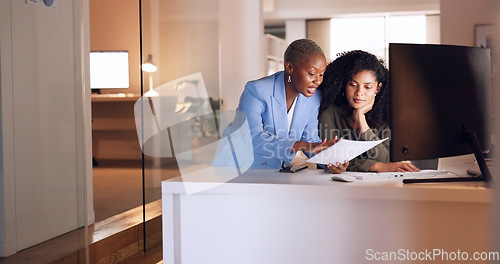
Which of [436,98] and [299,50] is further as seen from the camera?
[299,50]

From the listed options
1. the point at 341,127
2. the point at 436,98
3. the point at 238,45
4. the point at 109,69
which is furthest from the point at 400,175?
the point at 109,69

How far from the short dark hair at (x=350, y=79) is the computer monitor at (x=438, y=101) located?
2.83 feet

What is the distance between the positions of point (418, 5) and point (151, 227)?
2192 mm

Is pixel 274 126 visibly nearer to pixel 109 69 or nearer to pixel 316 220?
pixel 316 220

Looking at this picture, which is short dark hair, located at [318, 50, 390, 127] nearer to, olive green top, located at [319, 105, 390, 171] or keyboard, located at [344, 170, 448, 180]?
olive green top, located at [319, 105, 390, 171]

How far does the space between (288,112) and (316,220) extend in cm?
121

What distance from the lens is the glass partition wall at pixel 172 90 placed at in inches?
141

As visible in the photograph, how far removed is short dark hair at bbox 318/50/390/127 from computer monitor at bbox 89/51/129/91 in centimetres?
443

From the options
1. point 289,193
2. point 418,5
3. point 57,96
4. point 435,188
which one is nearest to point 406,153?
point 435,188

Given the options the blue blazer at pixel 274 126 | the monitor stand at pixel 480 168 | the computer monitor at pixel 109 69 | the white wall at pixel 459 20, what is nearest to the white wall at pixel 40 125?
the blue blazer at pixel 274 126

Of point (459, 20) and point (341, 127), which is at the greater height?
point (459, 20)

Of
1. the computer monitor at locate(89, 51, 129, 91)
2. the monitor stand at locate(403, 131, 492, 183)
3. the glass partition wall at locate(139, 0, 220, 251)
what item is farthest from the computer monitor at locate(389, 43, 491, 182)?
the computer monitor at locate(89, 51, 129, 91)

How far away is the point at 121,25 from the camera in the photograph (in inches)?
275

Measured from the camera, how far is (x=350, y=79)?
2854mm
